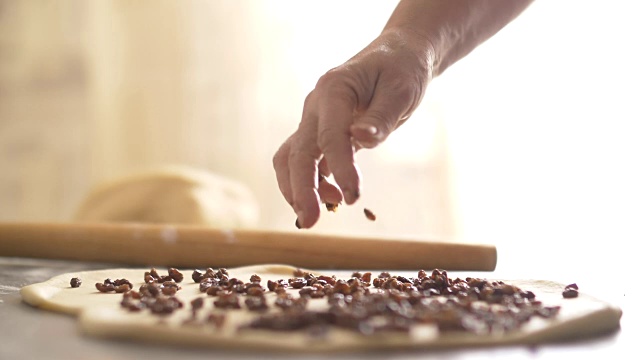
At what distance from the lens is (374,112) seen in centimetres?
138

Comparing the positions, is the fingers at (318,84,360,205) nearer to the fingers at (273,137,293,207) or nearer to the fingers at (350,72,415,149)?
the fingers at (350,72,415,149)

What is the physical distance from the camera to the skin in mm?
1336

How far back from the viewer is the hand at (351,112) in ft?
4.35

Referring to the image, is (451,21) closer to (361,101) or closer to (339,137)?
(361,101)

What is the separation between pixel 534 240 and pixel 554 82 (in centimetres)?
87

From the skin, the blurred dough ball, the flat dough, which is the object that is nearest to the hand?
the skin

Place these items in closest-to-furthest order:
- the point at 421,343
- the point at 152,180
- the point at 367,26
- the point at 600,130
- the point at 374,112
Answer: the point at 421,343, the point at 374,112, the point at 152,180, the point at 600,130, the point at 367,26

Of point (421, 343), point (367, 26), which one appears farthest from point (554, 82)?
point (421, 343)

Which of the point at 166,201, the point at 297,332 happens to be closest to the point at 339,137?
the point at 297,332

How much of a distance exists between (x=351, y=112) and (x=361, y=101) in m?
0.06

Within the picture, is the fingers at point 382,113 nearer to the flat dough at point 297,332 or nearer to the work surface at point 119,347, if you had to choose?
the flat dough at point 297,332

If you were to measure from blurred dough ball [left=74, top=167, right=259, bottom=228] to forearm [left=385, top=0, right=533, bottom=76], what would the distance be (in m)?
1.63

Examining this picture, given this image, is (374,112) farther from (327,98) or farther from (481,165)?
(481,165)

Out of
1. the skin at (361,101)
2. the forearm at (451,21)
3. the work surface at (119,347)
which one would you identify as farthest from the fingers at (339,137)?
the work surface at (119,347)
